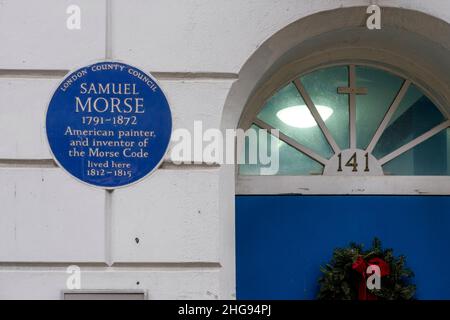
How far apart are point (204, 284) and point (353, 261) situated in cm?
115

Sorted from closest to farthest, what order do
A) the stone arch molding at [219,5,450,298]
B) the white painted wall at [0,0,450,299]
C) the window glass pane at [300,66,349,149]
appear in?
the white painted wall at [0,0,450,299] → the stone arch molding at [219,5,450,298] → the window glass pane at [300,66,349,149]

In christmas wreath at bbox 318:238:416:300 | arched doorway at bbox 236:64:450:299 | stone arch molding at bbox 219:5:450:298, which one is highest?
stone arch molding at bbox 219:5:450:298

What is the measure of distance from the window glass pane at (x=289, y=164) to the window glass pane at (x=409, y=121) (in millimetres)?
489

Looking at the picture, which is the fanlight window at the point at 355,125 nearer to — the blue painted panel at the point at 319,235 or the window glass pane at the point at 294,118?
the window glass pane at the point at 294,118

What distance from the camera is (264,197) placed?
4980 mm

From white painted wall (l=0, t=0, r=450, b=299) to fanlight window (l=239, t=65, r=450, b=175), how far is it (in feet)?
2.68

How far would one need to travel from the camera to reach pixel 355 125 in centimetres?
521

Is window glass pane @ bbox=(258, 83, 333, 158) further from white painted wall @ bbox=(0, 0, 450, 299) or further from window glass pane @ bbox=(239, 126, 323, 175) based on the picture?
white painted wall @ bbox=(0, 0, 450, 299)

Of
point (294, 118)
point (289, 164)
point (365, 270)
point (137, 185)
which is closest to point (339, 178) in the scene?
point (289, 164)

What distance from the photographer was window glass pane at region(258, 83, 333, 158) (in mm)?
5168

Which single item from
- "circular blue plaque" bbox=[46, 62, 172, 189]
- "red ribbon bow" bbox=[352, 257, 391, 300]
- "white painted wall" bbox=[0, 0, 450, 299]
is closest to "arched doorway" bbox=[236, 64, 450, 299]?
"red ribbon bow" bbox=[352, 257, 391, 300]

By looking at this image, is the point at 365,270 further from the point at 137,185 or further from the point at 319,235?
the point at 137,185
